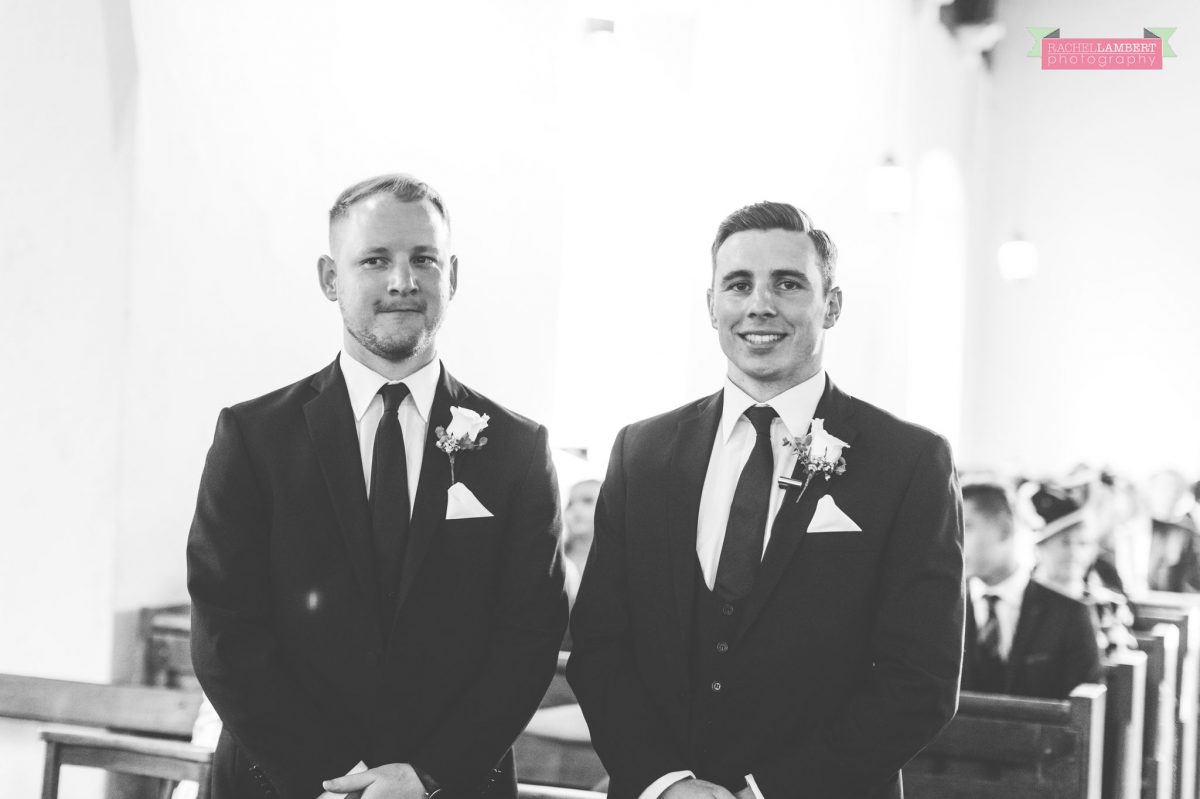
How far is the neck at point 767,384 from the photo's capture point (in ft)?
7.65

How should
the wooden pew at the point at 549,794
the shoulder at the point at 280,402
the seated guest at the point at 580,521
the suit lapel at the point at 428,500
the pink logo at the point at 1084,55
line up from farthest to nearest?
the seated guest at the point at 580,521 → the pink logo at the point at 1084,55 → the wooden pew at the point at 549,794 → the shoulder at the point at 280,402 → the suit lapel at the point at 428,500

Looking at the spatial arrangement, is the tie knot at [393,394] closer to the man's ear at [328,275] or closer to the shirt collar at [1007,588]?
the man's ear at [328,275]

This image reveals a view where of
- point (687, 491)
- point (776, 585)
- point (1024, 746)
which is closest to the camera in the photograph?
point (776, 585)

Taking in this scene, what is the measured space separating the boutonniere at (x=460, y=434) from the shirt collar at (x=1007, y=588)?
9.45 feet

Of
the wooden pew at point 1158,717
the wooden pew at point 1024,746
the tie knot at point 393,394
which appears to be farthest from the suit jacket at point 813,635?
the wooden pew at point 1158,717

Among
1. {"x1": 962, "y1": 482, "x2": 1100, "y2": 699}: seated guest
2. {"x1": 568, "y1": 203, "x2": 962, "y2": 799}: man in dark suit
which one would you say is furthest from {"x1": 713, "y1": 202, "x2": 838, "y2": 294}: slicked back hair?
{"x1": 962, "y1": 482, "x2": 1100, "y2": 699}: seated guest

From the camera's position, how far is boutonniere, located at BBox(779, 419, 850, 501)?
223cm

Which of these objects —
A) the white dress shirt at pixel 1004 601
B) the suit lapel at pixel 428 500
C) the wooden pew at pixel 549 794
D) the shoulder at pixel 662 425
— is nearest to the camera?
the suit lapel at pixel 428 500

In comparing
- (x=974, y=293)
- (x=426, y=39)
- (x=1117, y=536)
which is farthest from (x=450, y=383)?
(x=974, y=293)

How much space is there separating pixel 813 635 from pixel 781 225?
0.71 metres

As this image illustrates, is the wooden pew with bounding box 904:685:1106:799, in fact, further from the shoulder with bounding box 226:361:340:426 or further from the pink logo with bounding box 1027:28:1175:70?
the shoulder with bounding box 226:361:340:426

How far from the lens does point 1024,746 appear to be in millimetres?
3639

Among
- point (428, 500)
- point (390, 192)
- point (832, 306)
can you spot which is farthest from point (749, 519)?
point (390, 192)

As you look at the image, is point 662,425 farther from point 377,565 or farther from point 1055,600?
point 1055,600
